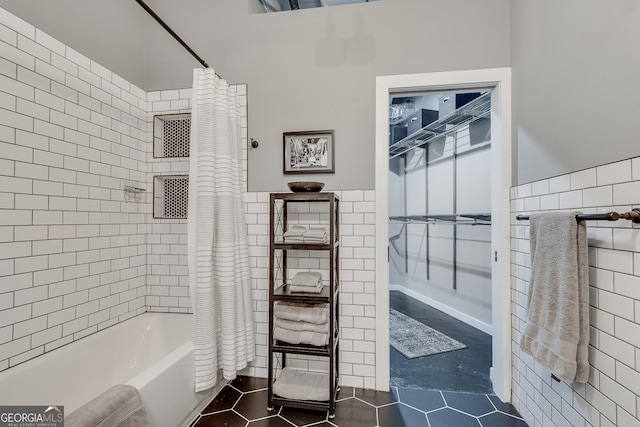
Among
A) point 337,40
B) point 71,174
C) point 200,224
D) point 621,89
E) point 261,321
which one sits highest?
point 337,40

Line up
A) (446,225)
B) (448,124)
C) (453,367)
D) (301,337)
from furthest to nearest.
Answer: (446,225) < (448,124) < (453,367) < (301,337)

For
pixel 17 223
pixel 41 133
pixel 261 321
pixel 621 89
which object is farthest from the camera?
pixel 261 321

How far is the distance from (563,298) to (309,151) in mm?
1590

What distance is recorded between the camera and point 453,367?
231 cm

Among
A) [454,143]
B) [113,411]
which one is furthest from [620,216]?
[454,143]

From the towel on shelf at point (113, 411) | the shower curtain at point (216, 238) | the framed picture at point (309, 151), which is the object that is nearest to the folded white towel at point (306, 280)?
the shower curtain at point (216, 238)

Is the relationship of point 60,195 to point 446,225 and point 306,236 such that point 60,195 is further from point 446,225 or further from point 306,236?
point 446,225

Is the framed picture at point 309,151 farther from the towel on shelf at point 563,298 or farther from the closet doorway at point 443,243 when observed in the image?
the towel on shelf at point 563,298

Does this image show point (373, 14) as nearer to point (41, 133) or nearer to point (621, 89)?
point (621, 89)

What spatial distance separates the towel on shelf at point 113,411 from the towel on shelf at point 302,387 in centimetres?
76

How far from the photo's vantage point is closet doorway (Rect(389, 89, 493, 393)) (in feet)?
7.83

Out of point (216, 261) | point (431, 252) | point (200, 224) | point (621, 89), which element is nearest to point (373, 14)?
point (621, 89)

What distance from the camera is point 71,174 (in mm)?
1718

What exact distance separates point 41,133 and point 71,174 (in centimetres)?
26
